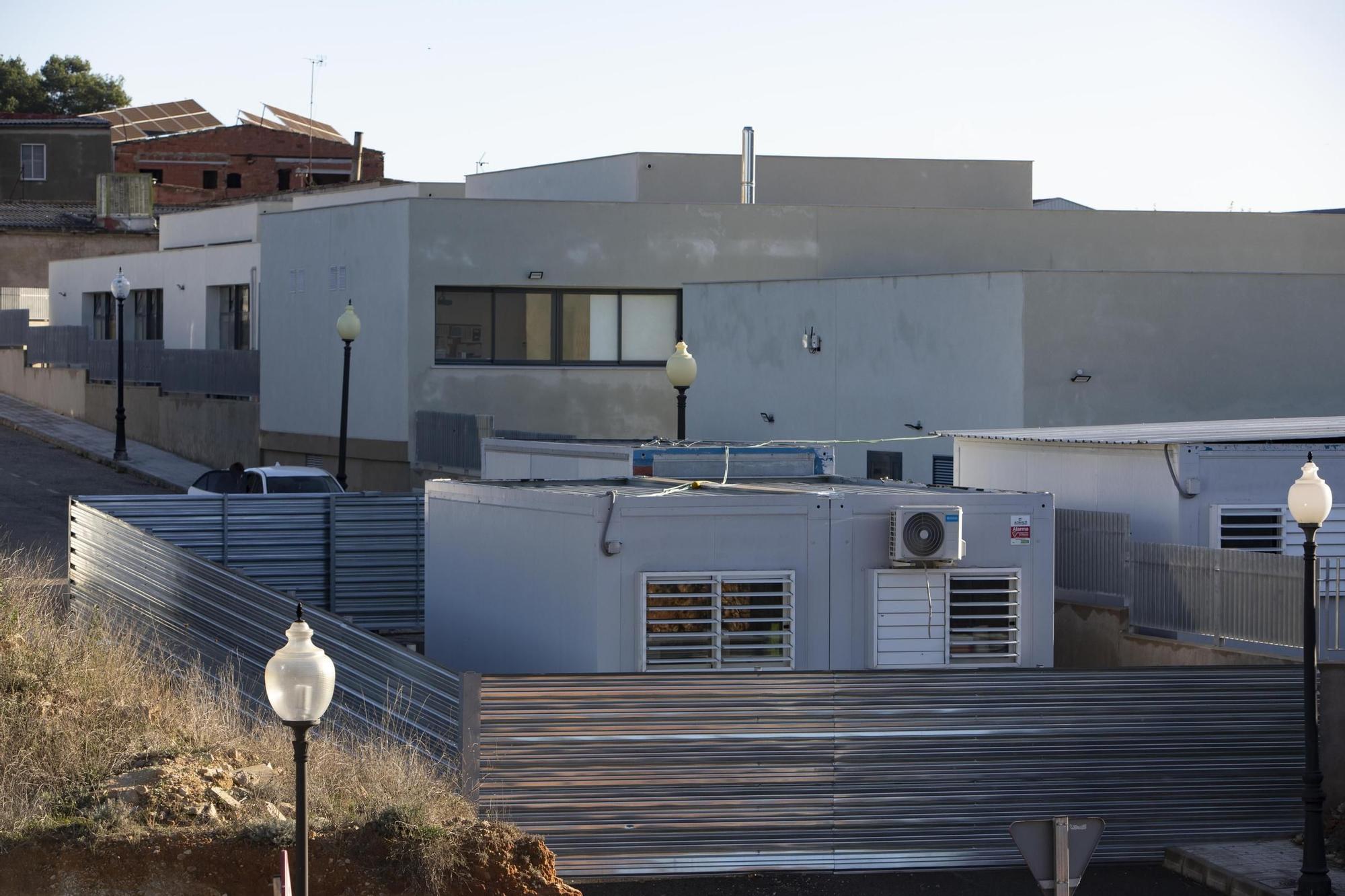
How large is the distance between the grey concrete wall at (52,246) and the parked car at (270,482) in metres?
33.2

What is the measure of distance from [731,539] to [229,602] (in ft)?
19.8

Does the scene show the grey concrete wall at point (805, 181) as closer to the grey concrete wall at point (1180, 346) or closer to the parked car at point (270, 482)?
the parked car at point (270, 482)

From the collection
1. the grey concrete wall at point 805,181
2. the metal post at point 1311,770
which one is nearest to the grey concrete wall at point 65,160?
the grey concrete wall at point 805,181

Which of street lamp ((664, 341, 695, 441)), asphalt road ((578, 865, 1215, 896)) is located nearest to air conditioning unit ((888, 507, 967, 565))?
asphalt road ((578, 865, 1215, 896))

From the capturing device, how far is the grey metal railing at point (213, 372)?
40.0 metres

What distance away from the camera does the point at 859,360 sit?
92.0 feet

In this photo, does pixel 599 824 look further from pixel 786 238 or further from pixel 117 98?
pixel 117 98

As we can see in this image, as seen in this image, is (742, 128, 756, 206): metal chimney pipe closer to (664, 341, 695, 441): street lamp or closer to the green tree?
(664, 341, 695, 441): street lamp

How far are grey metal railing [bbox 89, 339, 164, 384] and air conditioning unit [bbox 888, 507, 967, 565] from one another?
33.8 m

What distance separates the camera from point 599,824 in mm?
12477

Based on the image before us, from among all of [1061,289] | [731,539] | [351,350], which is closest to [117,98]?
[351,350]

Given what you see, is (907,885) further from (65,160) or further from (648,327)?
(65,160)

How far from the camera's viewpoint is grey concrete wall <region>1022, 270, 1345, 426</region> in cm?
2539

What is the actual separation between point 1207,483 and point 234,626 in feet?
33.3
